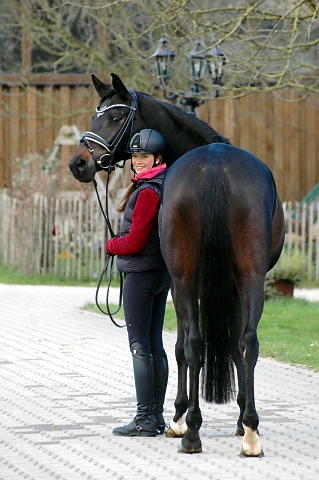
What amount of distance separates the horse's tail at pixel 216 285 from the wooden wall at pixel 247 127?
18.0 metres

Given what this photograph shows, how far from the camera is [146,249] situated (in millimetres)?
6117

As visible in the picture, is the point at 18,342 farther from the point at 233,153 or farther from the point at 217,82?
the point at 233,153

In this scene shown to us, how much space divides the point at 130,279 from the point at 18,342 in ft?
15.7

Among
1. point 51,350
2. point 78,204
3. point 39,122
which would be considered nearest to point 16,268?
point 78,204

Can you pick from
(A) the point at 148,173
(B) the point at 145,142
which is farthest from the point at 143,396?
(B) the point at 145,142

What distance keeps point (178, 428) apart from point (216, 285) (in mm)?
1084

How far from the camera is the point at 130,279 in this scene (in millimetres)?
6129

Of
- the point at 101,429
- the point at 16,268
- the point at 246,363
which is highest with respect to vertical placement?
the point at 246,363

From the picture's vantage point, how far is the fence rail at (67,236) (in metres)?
17.2

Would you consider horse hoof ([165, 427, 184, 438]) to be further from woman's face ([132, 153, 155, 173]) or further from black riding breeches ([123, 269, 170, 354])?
woman's face ([132, 153, 155, 173])

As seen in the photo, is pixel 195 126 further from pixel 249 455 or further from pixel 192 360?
pixel 249 455

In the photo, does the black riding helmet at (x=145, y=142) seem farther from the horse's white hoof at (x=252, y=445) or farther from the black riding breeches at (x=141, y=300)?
the horse's white hoof at (x=252, y=445)

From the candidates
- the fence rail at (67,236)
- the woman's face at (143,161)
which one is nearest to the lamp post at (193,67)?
the fence rail at (67,236)

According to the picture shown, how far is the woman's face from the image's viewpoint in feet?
20.0
